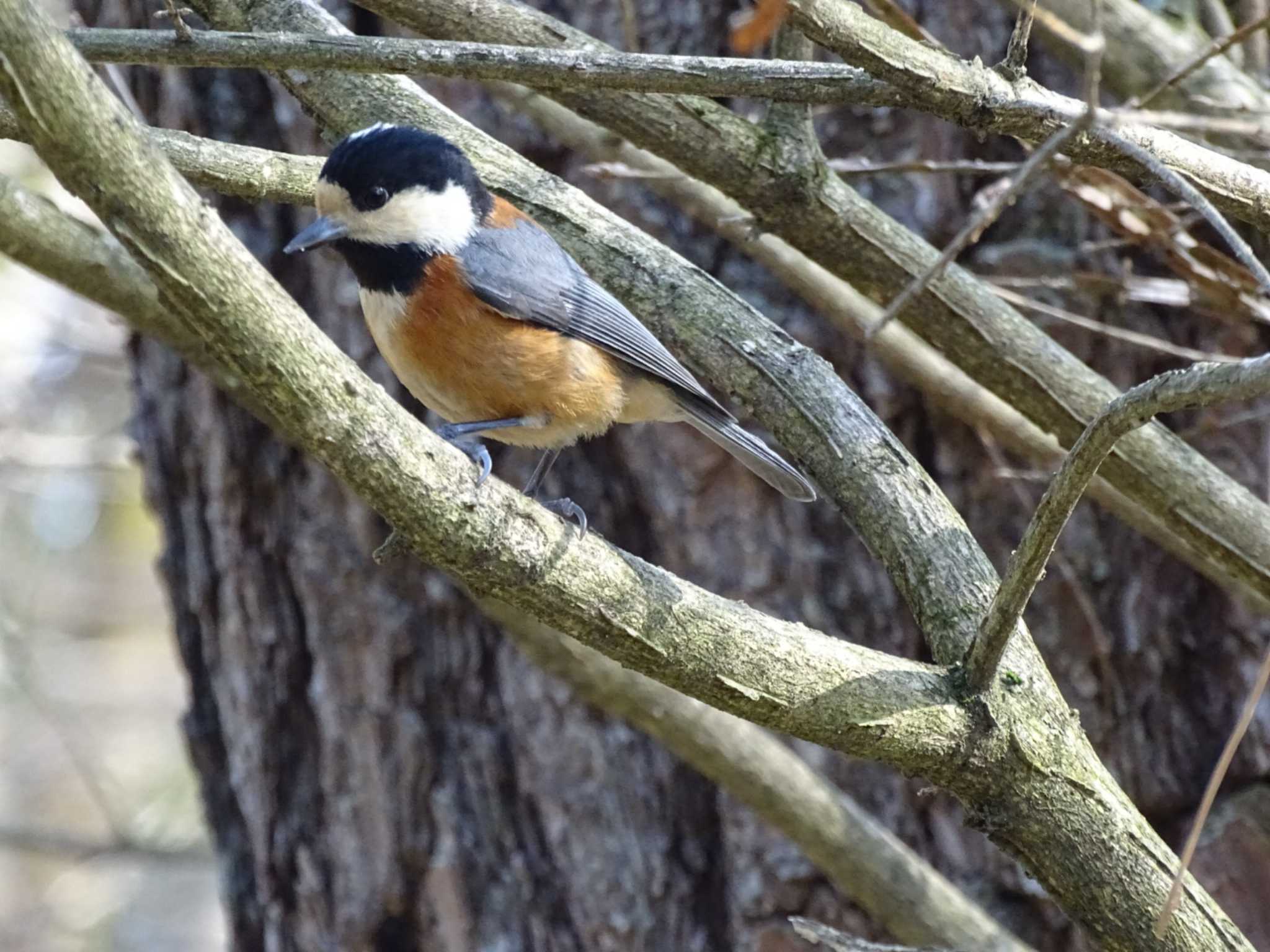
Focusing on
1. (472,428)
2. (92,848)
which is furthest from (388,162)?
(92,848)

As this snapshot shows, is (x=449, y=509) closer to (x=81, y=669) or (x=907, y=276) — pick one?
(x=907, y=276)

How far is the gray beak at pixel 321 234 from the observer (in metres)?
2.77

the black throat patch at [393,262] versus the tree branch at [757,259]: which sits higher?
the tree branch at [757,259]

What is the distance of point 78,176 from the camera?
158 centimetres

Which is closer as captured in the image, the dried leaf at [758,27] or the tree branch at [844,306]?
the dried leaf at [758,27]

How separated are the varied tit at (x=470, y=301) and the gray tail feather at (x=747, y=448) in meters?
0.18

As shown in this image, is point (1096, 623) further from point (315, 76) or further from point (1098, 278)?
point (315, 76)

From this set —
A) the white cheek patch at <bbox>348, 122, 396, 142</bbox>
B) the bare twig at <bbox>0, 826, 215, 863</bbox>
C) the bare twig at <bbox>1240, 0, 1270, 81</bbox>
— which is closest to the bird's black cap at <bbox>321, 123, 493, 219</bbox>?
the white cheek patch at <bbox>348, 122, 396, 142</bbox>

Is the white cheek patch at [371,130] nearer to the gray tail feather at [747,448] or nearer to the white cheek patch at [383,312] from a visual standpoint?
the white cheek patch at [383,312]

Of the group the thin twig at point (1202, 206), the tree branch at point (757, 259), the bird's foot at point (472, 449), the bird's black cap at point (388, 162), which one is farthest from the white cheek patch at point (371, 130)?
the thin twig at point (1202, 206)

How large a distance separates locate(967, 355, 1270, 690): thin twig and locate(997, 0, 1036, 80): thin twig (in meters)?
0.59

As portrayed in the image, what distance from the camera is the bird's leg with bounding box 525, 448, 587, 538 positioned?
2.54 meters

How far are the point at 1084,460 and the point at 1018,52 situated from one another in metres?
0.73

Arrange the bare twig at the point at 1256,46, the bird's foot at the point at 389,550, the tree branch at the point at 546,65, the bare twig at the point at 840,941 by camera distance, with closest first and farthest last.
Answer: the tree branch at the point at 546,65 → the bare twig at the point at 840,941 → the bird's foot at the point at 389,550 → the bare twig at the point at 1256,46
